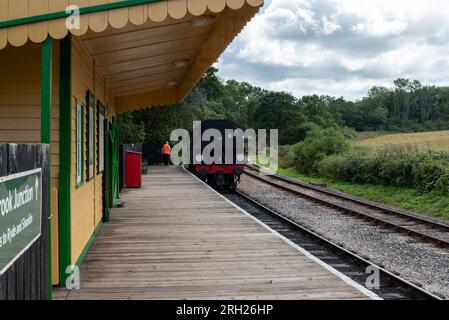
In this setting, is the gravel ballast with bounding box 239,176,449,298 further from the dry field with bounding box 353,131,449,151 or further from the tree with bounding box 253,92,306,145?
the tree with bounding box 253,92,306,145

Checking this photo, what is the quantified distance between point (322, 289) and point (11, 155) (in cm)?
335

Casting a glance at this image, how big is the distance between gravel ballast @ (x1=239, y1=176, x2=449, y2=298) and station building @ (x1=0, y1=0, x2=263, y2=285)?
4.33 m

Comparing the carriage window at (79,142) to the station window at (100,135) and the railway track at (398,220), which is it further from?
the railway track at (398,220)

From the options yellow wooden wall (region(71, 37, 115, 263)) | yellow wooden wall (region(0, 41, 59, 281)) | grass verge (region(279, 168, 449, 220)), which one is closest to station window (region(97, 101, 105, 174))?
yellow wooden wall (region(71, 37, 115, 263))

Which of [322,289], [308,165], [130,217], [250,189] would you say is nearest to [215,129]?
[250,189]

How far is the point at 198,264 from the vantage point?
6.25 m

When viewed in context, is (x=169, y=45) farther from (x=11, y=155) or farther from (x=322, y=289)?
(x=11, y=155)

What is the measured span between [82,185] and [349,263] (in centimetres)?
430

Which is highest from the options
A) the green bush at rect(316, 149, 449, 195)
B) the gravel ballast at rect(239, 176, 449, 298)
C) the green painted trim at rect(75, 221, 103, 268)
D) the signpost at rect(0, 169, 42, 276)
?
the signpost at rect(0, 169, 42, 276)

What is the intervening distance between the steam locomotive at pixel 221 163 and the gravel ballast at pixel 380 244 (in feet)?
12.9

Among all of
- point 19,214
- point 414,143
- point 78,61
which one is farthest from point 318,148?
point 19,214

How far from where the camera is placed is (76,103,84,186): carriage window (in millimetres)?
5902

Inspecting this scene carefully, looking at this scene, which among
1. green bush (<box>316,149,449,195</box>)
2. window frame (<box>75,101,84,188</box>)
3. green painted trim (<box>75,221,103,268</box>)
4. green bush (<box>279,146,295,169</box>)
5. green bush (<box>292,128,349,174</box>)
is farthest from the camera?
green bush (<box>279,146,295,169</box>)

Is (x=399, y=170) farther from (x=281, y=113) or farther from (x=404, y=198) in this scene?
(x=281, y=113)
